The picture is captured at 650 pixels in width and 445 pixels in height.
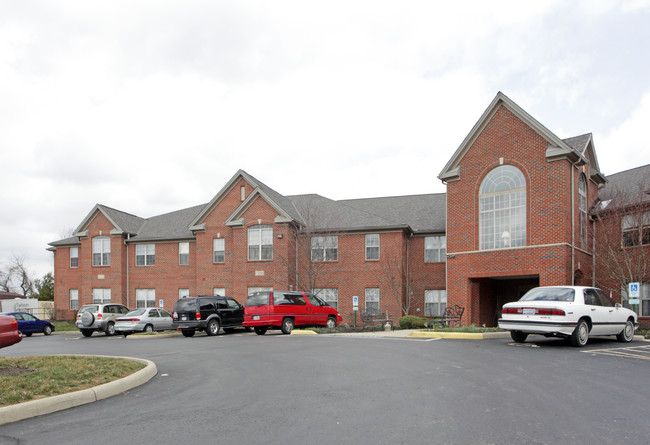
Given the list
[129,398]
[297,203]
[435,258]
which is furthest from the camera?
[297,203]

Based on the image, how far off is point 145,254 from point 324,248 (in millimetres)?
13732

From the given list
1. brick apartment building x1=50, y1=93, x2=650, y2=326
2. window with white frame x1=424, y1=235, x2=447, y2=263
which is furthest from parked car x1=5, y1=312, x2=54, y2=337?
window with white frame x1=424, y1=235, x2=447, y2=263

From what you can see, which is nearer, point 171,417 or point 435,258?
point 171,417

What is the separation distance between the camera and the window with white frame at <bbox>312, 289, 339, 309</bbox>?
107 feet

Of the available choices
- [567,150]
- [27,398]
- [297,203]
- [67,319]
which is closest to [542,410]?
[27,398]

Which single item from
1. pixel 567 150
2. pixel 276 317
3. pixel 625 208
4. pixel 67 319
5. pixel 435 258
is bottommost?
pixel 67 319

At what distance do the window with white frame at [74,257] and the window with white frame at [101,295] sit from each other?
3.34m

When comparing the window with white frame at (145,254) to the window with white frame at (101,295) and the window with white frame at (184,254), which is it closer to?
the window with white frame at (184,254)

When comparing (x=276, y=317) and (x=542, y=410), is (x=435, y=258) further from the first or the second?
(x=542, y=410)

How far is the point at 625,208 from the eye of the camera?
73.2 feet

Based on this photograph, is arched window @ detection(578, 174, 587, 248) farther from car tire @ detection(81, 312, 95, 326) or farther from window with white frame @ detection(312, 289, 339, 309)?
car tire @ detection(81, 312, 95, 326)

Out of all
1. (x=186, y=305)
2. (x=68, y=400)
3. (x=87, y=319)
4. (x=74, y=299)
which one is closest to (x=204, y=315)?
(x=186, y=305)

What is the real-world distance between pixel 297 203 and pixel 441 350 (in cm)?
2352

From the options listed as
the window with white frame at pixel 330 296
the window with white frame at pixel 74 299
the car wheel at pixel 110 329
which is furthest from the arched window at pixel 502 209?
the window with white frame at pixel 74 299
